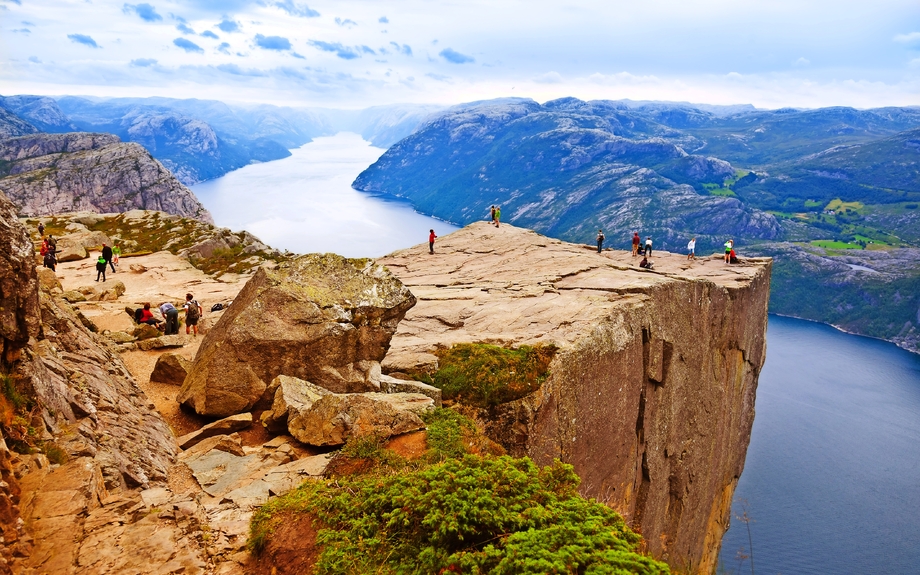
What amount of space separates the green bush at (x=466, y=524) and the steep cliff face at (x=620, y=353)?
6.84 metres

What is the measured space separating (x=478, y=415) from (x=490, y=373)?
5.46 feet

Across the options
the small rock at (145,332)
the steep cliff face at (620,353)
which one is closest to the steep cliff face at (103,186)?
the small rock at (145,332)

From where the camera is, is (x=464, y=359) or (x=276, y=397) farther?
(x=464, y=359)

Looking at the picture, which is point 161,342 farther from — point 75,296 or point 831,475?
point 831,475

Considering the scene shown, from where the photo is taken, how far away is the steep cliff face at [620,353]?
2128cm

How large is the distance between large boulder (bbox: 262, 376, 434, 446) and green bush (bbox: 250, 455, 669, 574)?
9.38 feet

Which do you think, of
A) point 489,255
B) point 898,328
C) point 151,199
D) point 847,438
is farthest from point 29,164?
point 898,328

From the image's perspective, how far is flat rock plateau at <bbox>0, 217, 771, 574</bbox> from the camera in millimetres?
9438

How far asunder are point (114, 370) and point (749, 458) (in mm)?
94049

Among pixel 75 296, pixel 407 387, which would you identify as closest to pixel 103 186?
pixel 75 296

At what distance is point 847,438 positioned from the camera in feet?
308

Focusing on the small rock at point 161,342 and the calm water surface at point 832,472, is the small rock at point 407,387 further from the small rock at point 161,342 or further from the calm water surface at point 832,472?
the calm water surface at point 832,472

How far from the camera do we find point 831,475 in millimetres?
82750

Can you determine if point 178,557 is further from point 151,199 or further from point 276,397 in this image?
point 151,199
